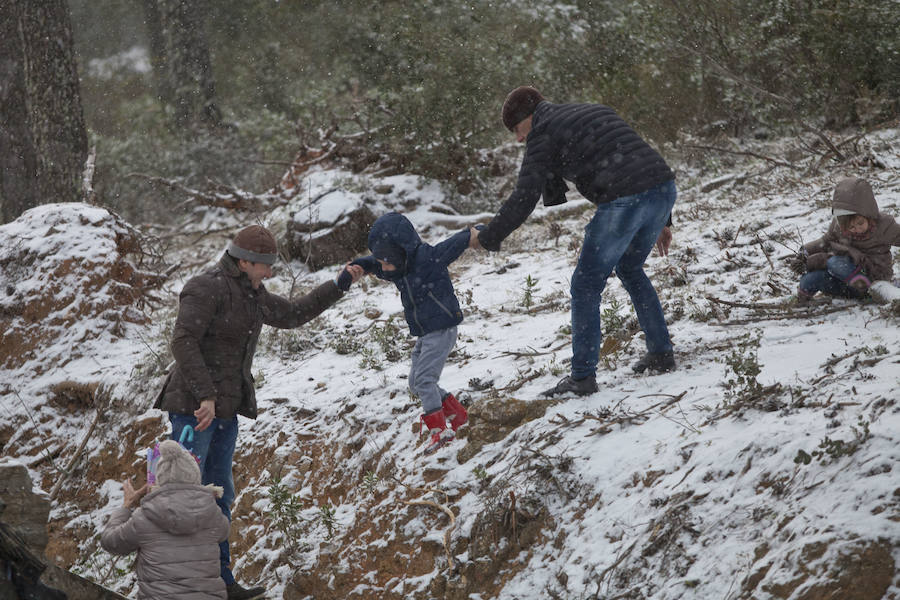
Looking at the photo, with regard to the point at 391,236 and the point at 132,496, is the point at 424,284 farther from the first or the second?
the point at 132,496

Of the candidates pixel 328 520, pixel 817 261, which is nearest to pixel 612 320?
pixel 817 261

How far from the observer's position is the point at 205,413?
4.03m

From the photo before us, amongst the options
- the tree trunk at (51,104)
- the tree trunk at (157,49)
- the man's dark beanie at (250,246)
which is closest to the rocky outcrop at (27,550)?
the man's dark beanie at (250,246)

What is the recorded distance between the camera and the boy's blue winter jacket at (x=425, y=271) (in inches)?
176

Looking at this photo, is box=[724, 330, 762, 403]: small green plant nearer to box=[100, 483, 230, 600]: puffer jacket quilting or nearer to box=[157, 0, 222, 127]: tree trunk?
box=[100, 483, 230, 600]: puffer jacket quilting

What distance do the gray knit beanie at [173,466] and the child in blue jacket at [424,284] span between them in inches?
56.8

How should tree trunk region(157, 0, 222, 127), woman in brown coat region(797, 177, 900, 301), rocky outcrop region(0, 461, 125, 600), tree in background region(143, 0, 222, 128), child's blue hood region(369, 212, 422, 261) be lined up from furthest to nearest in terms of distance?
tree trunk region(157, 0, 222, 127), tree in background region(143, 0, 222, 128), woman in brown coat region(797, 177, 900, 301), child's blue hood region(369, 212, 422, 261), rocky outcrop region(0, 461, 125, 600)

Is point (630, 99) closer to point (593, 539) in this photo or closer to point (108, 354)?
point (108, 354)

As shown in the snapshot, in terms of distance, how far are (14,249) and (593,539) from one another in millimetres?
7061

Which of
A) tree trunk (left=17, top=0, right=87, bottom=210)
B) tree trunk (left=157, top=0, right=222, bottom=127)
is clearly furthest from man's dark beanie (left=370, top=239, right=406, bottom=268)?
tree trunk (left=157, top=0, right=222, bottom=127)

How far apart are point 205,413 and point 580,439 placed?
2104mm

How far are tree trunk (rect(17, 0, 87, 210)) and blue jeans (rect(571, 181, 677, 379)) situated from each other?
8321mm

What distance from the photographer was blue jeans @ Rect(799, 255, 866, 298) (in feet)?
16.7

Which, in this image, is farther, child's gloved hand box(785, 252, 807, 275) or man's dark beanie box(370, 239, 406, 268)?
child's gloved hand box(785, 252, 807, 275)
